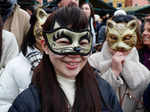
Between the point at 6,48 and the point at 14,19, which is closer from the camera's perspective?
the point at 6,48

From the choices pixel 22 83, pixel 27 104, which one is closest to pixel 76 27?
pixel 27 104

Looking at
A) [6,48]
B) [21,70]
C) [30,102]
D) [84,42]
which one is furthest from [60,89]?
[6,48]

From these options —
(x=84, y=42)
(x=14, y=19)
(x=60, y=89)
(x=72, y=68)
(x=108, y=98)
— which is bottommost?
(x=108, y=98)

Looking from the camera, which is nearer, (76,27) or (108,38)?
(76,27)

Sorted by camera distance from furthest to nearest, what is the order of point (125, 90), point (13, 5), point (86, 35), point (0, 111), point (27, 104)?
point (13, 5) < point (125, 90) < point (0, 111) < point (86, 35) < point (27, 104)

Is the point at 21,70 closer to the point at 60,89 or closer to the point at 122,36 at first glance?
the point at 60,89

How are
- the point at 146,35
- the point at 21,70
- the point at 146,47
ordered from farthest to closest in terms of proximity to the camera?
the point at 146,47 < the point at 146,35 < the point at 21,70

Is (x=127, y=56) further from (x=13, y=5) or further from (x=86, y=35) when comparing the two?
(x=13, y=5)

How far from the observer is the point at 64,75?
1.64m

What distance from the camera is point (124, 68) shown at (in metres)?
2.33

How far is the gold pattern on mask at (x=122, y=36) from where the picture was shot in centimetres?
234

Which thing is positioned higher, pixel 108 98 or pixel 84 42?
pixel 84 42

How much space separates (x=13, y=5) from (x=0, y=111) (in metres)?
1.54

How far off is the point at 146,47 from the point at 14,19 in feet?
5.29
